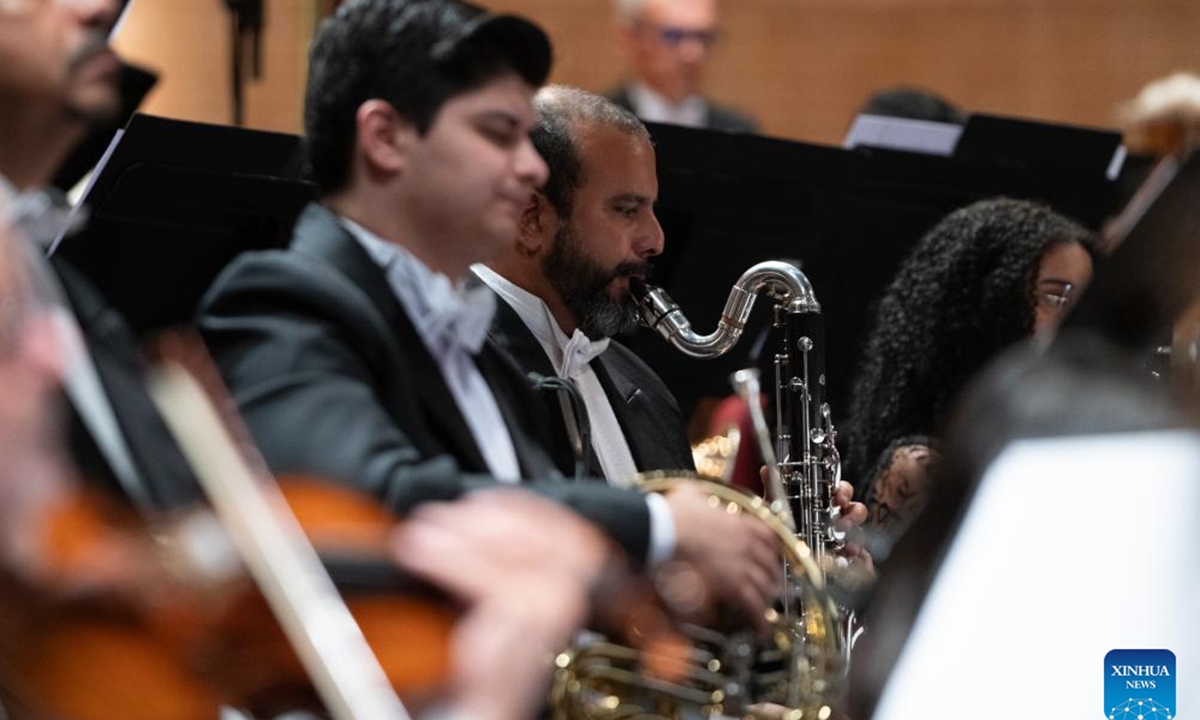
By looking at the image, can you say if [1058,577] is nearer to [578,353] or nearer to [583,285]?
[578,353]

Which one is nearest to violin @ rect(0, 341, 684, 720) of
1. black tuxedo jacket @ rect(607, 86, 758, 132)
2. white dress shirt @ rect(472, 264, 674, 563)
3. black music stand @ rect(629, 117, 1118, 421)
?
white dress shirt @ rect(472, 264, 674, 563)

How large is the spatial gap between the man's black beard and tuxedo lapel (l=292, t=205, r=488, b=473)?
1.04 metres

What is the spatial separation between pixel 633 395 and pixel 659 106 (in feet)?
9.41

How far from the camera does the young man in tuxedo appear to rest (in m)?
1.79

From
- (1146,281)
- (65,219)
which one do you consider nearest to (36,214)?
(65,219)

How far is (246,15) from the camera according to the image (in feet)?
14.7

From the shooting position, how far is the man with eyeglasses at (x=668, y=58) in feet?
18.9

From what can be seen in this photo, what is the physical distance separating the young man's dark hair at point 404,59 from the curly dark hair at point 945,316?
67.2 inches

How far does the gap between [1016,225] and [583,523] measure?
219 cm

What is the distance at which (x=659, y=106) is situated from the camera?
5770 millimetres

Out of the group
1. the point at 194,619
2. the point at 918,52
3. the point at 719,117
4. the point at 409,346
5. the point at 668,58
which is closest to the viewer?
the point at 194,619

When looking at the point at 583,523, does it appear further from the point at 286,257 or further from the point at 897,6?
the point at 897,6

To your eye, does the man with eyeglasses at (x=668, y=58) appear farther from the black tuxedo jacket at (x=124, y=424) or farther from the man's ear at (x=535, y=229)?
the black tuxedo jacket at (x=124, y=424)

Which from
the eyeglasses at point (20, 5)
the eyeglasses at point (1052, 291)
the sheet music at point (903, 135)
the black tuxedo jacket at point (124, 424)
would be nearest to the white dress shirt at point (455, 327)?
the black tuxedo jacket at point (124, 424)
